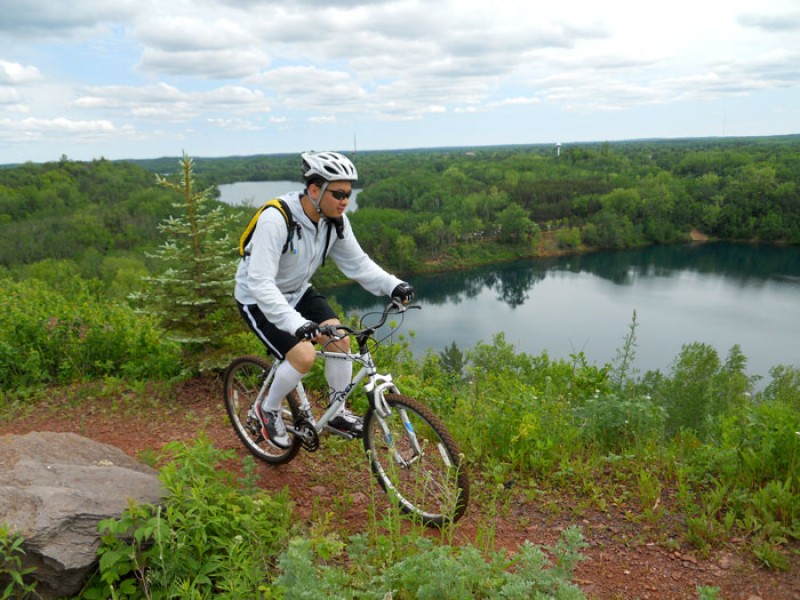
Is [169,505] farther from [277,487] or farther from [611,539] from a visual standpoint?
[611,539]

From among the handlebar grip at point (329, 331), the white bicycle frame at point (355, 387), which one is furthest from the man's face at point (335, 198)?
the white bicycle frame at point (355, 387)

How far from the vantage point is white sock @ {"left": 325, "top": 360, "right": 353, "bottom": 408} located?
349 centimetres

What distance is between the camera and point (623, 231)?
82.8 m

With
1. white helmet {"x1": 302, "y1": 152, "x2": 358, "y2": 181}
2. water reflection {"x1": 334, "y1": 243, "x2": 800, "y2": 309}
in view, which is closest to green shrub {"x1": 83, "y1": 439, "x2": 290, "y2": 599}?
white helmet {"x1": 302, "y1": 152, "x2": 358, "y2": 181}

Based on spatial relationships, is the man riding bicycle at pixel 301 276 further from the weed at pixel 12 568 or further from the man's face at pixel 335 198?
the weed at pixel 12 568

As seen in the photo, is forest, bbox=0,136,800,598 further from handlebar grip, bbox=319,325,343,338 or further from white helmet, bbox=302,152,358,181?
white helmet, bbox=302,152,358,181

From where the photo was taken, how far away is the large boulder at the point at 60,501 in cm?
237

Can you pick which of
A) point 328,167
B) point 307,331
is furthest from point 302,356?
point 328,167

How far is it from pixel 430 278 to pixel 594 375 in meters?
60.6

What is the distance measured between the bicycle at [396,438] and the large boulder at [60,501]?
937mm

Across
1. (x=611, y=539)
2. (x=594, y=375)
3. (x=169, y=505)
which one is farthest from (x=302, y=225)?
(x=594, y=375)

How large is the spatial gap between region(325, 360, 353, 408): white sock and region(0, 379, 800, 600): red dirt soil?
686 millimetres

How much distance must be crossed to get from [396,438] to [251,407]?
3.89ft

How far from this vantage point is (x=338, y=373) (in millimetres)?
3502
